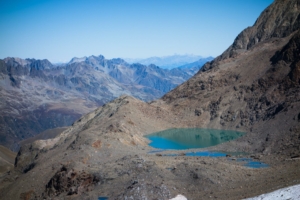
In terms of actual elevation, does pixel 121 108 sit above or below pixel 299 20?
below

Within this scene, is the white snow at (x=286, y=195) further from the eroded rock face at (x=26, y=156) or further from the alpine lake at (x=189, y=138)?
the eroded rock face at (x=26, y=156)

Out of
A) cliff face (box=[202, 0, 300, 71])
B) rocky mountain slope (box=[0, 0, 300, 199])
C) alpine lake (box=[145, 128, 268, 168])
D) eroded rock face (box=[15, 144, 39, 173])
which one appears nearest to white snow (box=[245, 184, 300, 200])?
rocky mountain slope (box=[0, 0, 300, 199])

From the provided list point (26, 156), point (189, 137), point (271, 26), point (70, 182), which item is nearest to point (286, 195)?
point (70, 182)

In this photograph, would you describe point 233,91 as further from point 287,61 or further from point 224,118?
point 287,61

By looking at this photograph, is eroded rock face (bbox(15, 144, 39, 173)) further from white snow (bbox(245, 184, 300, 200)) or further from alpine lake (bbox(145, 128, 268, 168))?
white snow (bbox(245, 184, 300, 200))

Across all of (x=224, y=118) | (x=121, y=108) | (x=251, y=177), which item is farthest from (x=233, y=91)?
(x=251, y=177)

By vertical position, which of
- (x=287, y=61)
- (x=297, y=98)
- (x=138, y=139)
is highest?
(x=287, y=61)
